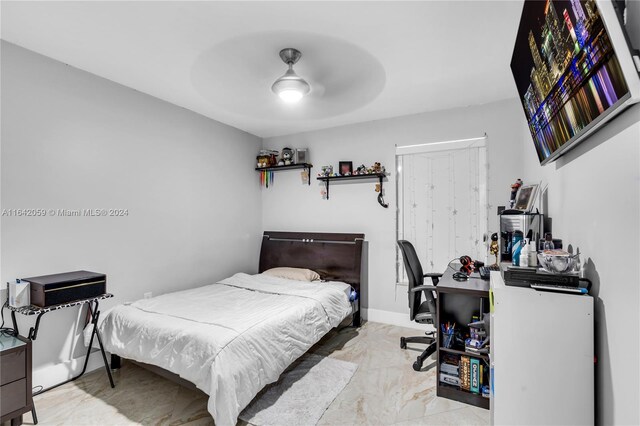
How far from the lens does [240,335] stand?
2.14m

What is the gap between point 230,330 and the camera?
2.17 m

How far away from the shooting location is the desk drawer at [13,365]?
76.9 inches

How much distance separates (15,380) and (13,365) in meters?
0.10

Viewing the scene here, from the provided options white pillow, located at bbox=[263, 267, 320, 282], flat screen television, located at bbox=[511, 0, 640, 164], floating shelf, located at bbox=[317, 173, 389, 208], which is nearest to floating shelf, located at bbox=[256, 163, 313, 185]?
floating shelf, located at bbox=[317, 173, 389, 208]

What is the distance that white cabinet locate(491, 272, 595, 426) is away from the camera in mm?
1358

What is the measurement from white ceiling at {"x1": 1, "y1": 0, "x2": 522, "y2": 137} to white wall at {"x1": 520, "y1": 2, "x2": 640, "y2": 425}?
1.11 meters

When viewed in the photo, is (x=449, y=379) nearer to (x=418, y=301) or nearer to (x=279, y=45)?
(x=418, y=301)

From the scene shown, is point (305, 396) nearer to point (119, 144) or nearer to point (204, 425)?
point (204, 425)

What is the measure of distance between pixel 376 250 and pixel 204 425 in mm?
2674

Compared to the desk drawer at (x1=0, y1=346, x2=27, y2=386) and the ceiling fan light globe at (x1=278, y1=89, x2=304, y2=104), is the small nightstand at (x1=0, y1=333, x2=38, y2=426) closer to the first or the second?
the desk drawer at (x1=0, y1=346, x2=27, y2=386)

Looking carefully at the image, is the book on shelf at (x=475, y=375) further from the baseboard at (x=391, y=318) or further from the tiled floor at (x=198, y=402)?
the baseboard at (x=391, y=318)

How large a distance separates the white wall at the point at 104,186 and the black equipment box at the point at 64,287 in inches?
9.0

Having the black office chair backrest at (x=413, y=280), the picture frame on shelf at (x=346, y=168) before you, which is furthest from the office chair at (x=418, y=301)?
the picture frame on shelf at (x=346, y=168)

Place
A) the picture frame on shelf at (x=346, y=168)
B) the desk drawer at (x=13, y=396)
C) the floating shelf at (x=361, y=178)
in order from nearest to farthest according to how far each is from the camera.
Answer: the desk drawer at (x=13, y=396), the floating shelf at (x=361, y=178), the picture frame on shelf at (x=346, y=168)
